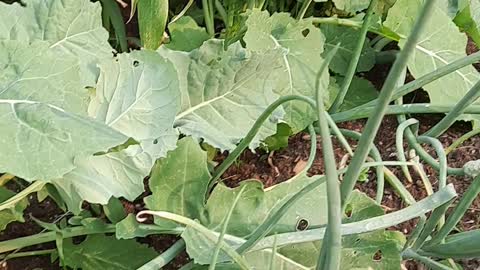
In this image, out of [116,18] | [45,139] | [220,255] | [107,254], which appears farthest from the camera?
[116,18]

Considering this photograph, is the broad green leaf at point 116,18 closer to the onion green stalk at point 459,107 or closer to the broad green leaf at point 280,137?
the broad green leaf at point 280,137

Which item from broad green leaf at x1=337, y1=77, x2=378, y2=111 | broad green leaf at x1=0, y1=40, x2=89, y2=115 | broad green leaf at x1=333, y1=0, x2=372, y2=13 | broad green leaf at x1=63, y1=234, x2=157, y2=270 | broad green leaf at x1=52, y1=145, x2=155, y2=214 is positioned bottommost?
broad green leaf at x1=63, y1=234, x2=157, y2=270

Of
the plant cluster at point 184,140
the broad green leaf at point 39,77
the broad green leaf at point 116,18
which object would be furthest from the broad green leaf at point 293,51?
the broad green leaf at point 39,77

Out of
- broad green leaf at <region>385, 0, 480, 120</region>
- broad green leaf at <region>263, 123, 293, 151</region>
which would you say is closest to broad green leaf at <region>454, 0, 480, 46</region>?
broad green leaf at <region>385, 0, 480, 120</region>

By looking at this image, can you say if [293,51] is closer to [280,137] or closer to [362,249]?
[280,137]

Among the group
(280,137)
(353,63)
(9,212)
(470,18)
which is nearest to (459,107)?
(353,63)

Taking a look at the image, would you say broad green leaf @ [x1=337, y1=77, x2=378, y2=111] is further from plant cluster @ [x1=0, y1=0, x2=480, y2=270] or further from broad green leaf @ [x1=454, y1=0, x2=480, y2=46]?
broad green leaf @ [x1=454, y1=0, x2=480, y2=46]

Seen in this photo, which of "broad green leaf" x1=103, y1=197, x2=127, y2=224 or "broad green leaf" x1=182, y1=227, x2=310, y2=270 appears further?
"broad green leaf" x1=103, y1=197, x2=127, y2=224
